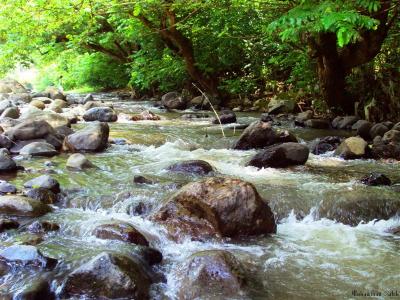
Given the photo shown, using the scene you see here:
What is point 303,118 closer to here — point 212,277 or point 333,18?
point 333,18

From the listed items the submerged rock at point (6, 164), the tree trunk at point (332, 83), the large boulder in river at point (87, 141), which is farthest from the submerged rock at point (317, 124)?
the submerged rock at point (6, 164)

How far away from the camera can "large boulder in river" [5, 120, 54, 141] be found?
8.17 metres

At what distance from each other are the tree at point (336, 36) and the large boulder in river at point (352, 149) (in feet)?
5.45

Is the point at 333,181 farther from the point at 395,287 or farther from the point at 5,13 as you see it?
the point at 5,13

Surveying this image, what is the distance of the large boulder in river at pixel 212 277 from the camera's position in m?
3.35

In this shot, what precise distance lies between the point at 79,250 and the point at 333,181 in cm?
364

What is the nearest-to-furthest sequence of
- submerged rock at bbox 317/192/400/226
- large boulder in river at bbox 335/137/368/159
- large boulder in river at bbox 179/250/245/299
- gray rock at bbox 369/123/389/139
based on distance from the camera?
1. large boulder in river at bbox 179/250/245/299
2. submerged rock at bbox 317/192/400/226
3. large boulder in river at bbox 335/137/368/159
4. gray rock at bbox 369/123/389/139

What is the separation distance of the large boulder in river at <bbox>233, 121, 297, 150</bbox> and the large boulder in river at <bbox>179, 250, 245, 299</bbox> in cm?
485

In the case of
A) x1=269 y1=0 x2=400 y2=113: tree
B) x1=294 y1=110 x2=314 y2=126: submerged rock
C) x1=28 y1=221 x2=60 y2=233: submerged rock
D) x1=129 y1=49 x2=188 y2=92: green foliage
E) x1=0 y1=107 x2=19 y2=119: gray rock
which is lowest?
x1=28 y1=221 x2=60 y2=233: submerged rock

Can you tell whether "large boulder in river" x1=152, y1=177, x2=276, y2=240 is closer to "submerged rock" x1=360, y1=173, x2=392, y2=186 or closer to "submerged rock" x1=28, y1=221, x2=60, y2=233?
"submerged rock" x1=28, y1=221, x2=60, y2=233

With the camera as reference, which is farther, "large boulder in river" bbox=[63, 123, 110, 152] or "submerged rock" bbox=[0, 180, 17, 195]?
"large boulder in river" bbox=[63, 123, 110, 152]

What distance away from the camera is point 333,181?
6.17 m

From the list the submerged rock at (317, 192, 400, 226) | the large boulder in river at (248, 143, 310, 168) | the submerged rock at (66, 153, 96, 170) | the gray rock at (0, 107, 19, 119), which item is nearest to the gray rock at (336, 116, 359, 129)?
the large boulder in river at (248, 143, 310, 168)

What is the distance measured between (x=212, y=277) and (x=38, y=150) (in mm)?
5100
